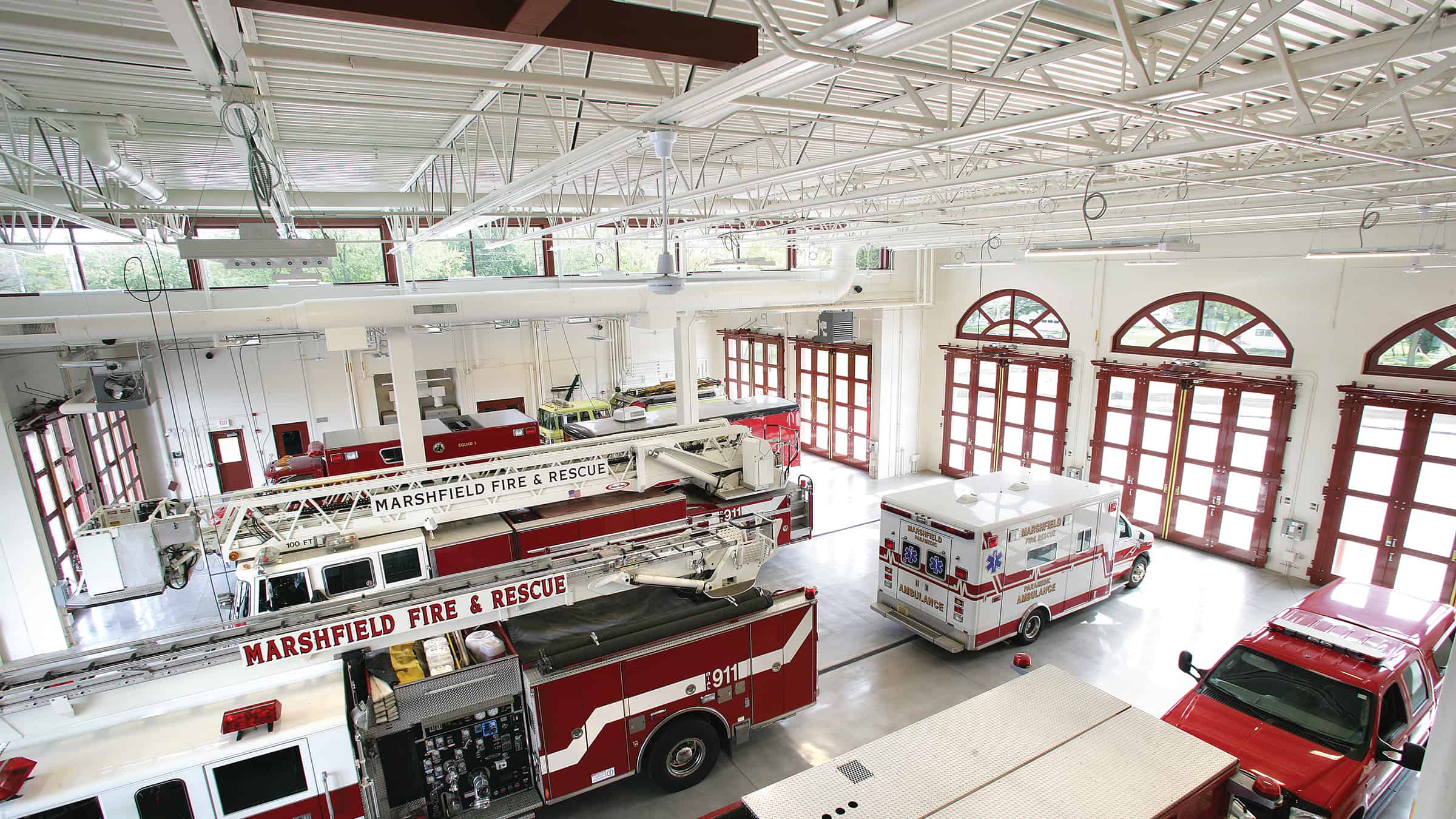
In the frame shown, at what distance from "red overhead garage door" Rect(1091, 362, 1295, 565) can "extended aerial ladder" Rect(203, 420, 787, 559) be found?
8.00m

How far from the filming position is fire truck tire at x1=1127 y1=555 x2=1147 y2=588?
11.6m

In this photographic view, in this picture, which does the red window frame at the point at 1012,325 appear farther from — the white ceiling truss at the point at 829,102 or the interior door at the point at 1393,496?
the interior door at the point at 1393,496

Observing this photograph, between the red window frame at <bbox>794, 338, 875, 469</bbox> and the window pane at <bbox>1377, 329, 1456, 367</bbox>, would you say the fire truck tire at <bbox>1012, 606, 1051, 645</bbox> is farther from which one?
the red window frame at <bbox>794, 338, 875, 469</bbox>

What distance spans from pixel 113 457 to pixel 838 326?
16.8 metres

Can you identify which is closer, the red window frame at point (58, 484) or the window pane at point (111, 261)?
the red window frame at point (58, 484)

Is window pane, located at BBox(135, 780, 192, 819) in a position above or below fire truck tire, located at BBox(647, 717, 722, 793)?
above

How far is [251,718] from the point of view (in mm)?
5195

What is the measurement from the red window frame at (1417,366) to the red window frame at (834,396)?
9.79 m

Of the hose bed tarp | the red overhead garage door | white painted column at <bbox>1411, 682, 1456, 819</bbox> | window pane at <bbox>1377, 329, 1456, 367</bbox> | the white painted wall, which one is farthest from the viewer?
the red overhead garage door

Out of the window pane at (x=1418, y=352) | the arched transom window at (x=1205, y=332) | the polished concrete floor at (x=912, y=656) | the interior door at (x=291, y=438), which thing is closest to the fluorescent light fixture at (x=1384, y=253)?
the window pane at (x=1418, y=352)

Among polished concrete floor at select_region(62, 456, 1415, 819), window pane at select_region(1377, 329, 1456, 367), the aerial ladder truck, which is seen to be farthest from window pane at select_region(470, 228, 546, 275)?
window pane at select_region(1377, 329, 1456, 367)

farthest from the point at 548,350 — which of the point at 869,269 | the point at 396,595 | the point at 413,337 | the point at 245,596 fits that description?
the point at 396,595

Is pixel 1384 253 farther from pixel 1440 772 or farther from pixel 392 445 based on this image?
pixel 392 445

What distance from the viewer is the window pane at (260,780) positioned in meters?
5.02
